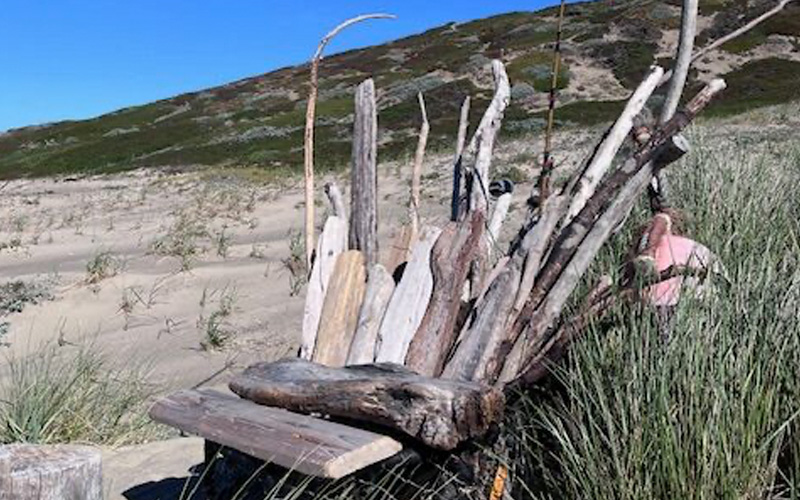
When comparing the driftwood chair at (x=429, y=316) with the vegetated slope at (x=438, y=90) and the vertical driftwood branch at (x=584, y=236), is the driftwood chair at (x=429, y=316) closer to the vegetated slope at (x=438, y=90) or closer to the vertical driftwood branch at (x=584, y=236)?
the vertical driftwood branch at (x=584, y=236)

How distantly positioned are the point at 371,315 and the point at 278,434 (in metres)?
1.12

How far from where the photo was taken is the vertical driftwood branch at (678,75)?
14.9 feet

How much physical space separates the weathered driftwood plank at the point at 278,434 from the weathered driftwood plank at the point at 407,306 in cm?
69

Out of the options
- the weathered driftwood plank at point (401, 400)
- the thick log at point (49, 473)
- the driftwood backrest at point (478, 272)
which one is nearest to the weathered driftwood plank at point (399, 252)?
the driftwood backrest at point (478, 272)

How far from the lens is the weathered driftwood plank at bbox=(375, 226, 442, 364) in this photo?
418 centimetres

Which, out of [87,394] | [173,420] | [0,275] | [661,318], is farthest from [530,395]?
[0,275]

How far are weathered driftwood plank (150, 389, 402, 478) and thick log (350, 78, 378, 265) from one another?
119cm

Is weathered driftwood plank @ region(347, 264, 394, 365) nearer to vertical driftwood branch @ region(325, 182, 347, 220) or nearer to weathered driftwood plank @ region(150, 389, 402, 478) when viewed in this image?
vertical driftwood branch @ region(325, 182, 347, 220)

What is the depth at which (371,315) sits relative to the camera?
4383 mm

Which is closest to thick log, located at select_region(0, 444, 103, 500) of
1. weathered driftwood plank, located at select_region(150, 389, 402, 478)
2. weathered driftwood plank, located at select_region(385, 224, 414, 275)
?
weathered driftwood plank, located at select_region(150, 389, 402, 478)

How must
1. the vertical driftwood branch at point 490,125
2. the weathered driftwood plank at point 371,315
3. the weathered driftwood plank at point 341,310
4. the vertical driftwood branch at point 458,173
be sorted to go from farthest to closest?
the vertical driftwood branch at point 458,173 → the vertical driftwood branch at point 490,125 → the weathered driftwood plank at point 341,310 → the weathered driftwood plank at point 371,315

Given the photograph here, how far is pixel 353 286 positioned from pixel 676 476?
2.08m

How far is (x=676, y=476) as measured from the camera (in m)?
2.74

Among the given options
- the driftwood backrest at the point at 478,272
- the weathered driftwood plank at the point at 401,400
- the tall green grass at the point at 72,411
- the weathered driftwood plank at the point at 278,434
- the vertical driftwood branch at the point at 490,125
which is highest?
the vertical driftwood branch at the point at 490,125
